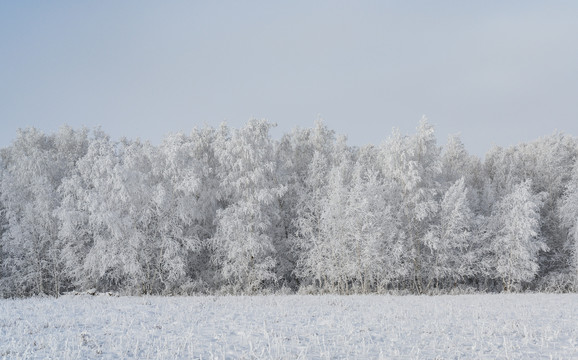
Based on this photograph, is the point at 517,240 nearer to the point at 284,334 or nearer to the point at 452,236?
the point at 452,236

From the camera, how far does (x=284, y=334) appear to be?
1246cm

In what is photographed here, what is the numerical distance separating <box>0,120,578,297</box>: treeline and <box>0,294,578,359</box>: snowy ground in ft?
57.7

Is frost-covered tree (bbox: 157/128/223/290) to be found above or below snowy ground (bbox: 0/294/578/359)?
above

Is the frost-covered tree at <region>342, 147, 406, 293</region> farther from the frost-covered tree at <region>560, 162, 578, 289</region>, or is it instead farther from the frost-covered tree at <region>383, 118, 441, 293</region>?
the frost-covered tree at <region>560, 162, 578, 289</region>

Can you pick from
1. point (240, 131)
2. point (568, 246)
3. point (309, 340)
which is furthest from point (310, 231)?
point (309, 340)

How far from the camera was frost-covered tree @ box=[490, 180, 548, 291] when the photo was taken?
3744 centimetres

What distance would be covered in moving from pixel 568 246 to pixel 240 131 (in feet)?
103

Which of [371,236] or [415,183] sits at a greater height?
[415,183]

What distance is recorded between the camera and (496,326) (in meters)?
14.0

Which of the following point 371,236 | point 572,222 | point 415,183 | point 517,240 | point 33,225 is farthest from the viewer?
point 572,222

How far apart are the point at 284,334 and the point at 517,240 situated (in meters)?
31.6

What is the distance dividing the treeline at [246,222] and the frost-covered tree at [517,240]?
0.13 m

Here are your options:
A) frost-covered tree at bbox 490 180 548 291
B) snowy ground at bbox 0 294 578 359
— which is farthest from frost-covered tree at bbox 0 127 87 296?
frost-covered tree at bbox 490 180 548 291

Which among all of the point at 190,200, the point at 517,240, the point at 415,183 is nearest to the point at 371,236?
the point at 415,183
